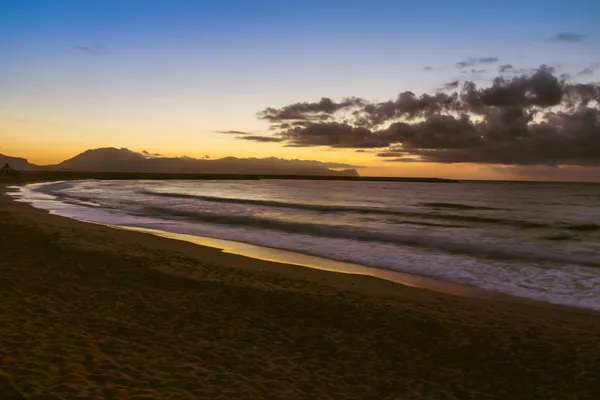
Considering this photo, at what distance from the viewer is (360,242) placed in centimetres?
2384

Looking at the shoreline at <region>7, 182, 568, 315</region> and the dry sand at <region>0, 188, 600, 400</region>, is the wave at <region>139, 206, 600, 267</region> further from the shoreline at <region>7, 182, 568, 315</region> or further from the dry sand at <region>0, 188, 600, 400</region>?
the dry sand at <region>0, 188, 600, 400</region>

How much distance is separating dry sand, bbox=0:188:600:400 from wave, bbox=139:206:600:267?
951cm

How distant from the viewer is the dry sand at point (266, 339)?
6.11 meters

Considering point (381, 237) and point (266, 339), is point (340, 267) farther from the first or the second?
point (381, 237)

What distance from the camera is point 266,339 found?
8109 mm

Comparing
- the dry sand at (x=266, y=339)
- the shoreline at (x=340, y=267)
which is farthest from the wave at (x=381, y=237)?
the dry sand at (x=266, y=339)

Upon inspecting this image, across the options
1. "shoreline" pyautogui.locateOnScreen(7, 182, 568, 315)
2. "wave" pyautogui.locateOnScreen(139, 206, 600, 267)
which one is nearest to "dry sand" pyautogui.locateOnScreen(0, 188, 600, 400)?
"shoreline" pyautogui.locateOnScreen(7, 182, 568, 315)

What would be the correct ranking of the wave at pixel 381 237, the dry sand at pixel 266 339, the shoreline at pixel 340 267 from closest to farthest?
1. the dry sand at pixel 266 339
2. the shoreline at pixel 340 267
3. the wave at pixel 381 237

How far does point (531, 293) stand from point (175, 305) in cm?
969

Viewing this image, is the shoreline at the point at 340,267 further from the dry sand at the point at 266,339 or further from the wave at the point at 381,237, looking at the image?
the wave at the point at 381,237

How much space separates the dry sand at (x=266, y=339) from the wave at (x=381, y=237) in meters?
9.51

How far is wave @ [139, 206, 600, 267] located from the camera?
20688 mm

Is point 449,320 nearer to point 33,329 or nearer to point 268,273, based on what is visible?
point 268,273

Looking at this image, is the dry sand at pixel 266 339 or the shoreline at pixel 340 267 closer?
the dry sand at pixel 266 339
